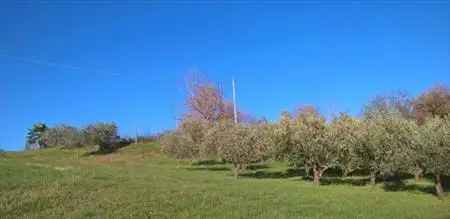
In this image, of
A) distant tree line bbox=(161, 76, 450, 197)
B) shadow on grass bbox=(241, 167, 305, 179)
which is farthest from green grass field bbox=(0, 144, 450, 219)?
shadow on grass bbox=(241, 167, 305, 179)

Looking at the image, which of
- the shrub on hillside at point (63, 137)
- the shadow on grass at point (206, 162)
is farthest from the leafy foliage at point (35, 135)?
the shadow on grass at point (206, 162)

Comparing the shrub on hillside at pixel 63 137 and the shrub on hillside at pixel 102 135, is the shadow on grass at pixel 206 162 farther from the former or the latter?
the shrub on hillside at pixel 63 137

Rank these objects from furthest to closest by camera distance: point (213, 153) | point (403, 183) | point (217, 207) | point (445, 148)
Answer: point (213, 153), point (403, 183), point (445, 148), point (217, 207)

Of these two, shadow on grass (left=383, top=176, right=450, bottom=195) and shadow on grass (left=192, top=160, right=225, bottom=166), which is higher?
shadow on grass (left=192, top=160, right=225, bottom=166)

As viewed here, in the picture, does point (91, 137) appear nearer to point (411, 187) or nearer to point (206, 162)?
point (206, 162)

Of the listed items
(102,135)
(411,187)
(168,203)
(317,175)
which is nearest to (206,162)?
(317,175)

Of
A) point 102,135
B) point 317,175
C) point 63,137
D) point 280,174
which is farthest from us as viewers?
point 63,137

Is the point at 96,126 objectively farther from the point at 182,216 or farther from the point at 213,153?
the point at 182,216

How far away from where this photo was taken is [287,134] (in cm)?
5003

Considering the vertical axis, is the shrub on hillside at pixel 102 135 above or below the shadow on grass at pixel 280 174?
above

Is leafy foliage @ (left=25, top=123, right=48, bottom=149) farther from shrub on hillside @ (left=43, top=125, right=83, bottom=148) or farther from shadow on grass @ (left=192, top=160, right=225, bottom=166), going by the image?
shadow on grass @ (left=192, top=160, right=225, bottom=166)

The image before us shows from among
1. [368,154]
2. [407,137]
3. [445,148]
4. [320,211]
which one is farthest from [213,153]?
[320,211]

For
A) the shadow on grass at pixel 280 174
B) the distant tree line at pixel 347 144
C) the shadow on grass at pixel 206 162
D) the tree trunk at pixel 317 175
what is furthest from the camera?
the shadow on grass at pixel 206 162

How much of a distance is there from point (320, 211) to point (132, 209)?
8.25m
